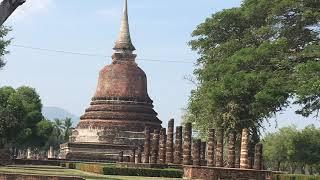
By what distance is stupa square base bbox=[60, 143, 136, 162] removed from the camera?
58.6 meters

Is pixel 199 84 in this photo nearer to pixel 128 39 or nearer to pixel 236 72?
pixel 236 72

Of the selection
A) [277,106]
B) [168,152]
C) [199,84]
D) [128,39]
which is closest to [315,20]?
[277,106]

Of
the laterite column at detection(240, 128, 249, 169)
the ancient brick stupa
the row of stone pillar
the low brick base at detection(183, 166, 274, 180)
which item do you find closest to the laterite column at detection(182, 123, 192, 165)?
the row of stone pillar

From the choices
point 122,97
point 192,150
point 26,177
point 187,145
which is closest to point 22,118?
point 122,97

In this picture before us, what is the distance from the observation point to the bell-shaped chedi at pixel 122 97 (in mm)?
62031

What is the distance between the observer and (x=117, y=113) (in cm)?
6241

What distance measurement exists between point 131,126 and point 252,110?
29.1 m

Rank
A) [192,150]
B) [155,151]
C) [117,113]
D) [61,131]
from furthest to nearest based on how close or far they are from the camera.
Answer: [61,131] → [117,113] → [155,151] → [192,150]

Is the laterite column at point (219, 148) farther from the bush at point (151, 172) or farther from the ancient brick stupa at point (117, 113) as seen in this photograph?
the ancient brick stupa at point (117, 113)

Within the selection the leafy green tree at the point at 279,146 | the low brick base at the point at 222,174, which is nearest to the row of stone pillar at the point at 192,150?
the low brick base at the point at 222,174

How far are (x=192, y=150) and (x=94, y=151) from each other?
19820 mm

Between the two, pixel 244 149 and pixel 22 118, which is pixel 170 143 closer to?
pixel 244 149

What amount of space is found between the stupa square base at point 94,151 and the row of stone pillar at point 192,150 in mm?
6807

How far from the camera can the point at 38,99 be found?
2506 inches
